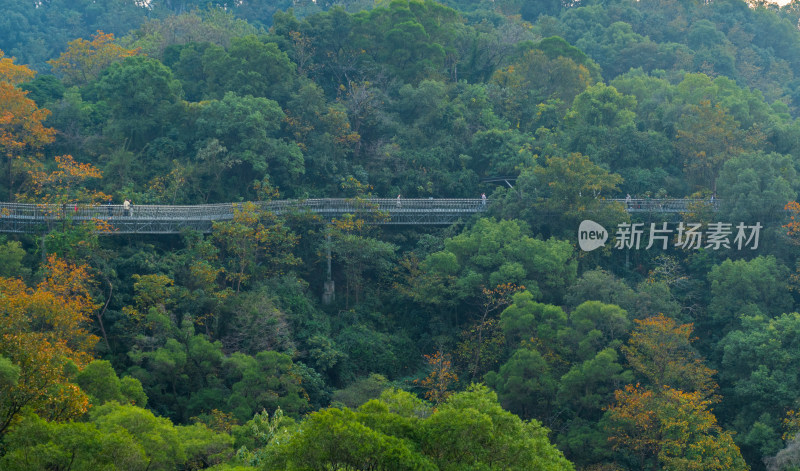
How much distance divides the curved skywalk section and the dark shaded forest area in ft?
1.72

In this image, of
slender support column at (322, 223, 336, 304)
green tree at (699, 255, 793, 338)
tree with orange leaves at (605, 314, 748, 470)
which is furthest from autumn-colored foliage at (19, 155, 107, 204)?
green tree at (699, 255, 793, 338)

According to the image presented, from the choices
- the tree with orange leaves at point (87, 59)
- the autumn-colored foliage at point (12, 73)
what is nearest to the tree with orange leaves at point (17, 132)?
the autumn-colored foliage at point (12, 73)

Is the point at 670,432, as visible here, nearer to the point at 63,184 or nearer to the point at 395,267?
the point at 395,267

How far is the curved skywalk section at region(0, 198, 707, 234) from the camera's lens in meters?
34.7

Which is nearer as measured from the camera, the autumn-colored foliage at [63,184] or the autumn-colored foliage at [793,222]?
the autumn-colored foliage at [63,184]

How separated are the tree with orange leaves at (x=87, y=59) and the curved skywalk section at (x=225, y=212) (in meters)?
17.1

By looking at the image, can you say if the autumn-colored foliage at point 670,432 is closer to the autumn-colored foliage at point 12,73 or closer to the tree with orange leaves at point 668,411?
the tree with orange leaves at point 668,411

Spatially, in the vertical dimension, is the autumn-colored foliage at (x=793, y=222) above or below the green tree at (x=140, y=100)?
below

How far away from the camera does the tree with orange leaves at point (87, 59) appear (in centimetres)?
5056

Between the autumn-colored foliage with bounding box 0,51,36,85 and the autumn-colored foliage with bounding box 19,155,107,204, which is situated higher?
the autumn-colored foliage with bounding box 0,51,36,85

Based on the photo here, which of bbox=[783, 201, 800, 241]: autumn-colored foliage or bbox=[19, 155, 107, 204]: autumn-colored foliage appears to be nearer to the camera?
bbox=[19, 155, 107, 204]: autumn-colored foliage

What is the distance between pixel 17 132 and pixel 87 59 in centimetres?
1266

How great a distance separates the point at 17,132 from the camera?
1563 inches

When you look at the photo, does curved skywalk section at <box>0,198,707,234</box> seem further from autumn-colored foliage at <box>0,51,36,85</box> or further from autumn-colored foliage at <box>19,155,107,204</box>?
autumn-colored foliage at <box>0,51,36,85</box>
